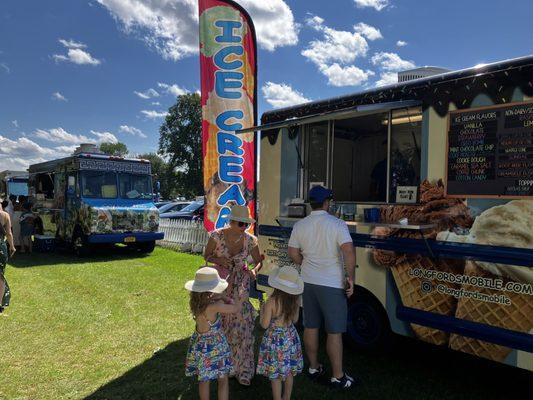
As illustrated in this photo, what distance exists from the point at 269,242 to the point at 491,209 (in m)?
2.70

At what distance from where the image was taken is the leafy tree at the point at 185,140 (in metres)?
51.2

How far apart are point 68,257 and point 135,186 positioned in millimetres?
2690

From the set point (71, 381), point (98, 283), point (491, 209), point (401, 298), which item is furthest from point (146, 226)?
point (491, 209)

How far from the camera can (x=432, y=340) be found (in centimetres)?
394

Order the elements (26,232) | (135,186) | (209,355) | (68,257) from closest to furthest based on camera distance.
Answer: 1. (209,355)
2. (68,257)
3. (135,186)
4. (26,232)

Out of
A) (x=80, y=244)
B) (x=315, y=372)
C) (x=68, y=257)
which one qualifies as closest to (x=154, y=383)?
(x=315, y=372)

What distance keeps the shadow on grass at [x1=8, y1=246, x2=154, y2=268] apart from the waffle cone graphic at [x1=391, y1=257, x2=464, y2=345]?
30.4ft

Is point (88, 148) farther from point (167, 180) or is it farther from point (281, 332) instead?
point (167, 180)

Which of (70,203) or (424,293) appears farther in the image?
(70,203)

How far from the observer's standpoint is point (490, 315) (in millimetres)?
3480

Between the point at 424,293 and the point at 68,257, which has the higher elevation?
the point at 424,293

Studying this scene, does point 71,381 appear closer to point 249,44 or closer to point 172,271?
point 249,44

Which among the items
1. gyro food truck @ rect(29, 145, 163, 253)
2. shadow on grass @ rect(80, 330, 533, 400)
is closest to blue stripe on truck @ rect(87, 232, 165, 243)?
gyro food truck @ rect(29, 145, 163, 253)

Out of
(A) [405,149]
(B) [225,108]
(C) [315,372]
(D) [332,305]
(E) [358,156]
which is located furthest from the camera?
(E) [358,156]
